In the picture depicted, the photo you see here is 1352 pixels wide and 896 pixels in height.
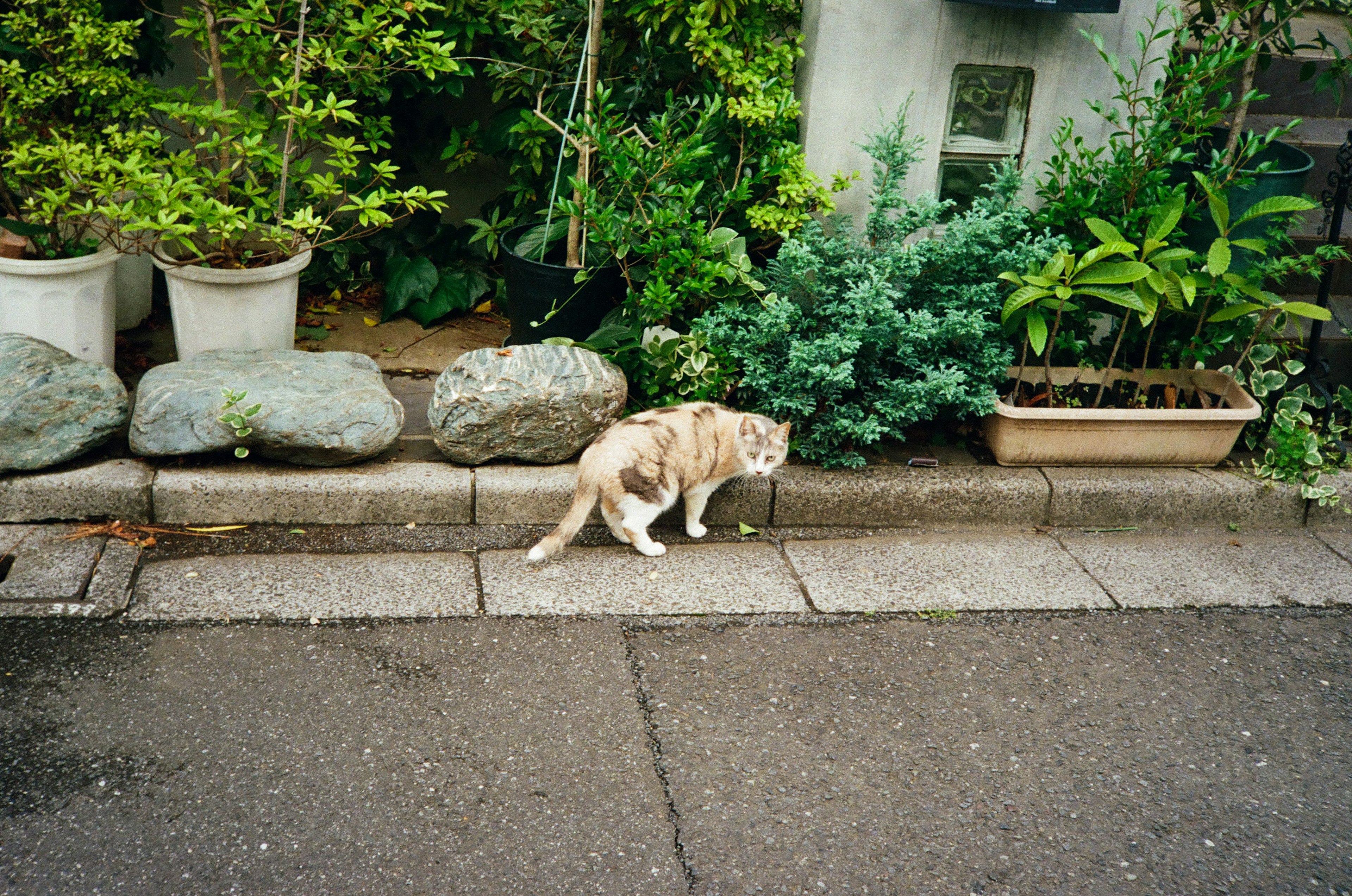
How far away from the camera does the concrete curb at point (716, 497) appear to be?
3.82 metres

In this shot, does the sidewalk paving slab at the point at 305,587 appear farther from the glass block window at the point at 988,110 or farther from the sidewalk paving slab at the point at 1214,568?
the glass block window at the point at 988,110

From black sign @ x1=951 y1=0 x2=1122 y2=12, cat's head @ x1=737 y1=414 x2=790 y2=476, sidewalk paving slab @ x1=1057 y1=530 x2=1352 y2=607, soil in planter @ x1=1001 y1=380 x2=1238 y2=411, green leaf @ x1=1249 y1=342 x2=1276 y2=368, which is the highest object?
black sign @ x1=951 y1=0 x2=1122 y2=12

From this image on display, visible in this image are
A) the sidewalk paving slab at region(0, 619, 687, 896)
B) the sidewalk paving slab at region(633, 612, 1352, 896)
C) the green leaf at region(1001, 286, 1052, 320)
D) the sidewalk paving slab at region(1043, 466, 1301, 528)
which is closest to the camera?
the sidewalk paving slab at region(0, 619, 687, 896)

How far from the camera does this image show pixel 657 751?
2939mm

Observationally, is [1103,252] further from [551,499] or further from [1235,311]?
[551,499]

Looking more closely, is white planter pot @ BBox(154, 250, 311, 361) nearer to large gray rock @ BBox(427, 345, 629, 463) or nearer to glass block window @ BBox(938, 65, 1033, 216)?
large gray rock @ BBox(427, 345, 629, 463)

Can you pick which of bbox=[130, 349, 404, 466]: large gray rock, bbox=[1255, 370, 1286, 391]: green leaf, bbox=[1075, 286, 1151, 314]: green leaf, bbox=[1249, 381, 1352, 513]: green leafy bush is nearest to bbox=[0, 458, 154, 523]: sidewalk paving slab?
bbox=[130, 349, 404, 466]: large gray rock

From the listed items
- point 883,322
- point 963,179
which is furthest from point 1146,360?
point 883,322

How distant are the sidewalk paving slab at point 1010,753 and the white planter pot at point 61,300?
274 centimetres

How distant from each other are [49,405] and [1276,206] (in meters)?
4.82

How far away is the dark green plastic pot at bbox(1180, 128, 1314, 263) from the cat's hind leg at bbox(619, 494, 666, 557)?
8.84 ft

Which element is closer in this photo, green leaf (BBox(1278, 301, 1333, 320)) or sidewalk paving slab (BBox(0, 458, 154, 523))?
sidewalk paving slab (BBox(0, 458, 154, 523))

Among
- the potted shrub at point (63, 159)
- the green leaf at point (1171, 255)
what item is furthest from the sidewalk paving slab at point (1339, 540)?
the potted shrub at point (63, 159)

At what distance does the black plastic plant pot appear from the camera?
4.62m
